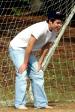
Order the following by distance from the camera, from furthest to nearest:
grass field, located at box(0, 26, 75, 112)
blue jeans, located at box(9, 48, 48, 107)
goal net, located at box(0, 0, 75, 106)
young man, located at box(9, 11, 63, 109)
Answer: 1. goal net, located at box(0, 0, 75, 106)
2. grass field, located at box(0, 26, 75, 112)
3. blue jeans, located at box(9, 48, 48, 107)
4. young man, located at box(9, 11, 63, 109)

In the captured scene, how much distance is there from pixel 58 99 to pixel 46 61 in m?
0.68

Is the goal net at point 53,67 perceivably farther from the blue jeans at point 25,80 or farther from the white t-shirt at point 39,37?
the white t-shirt at point 39,37

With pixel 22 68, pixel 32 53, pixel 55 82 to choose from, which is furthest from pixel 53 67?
pixel 22 68

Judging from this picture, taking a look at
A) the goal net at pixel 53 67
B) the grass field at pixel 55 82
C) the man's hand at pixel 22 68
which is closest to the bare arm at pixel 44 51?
the man's hand at pixel 22 68

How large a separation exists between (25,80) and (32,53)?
15.3 inches

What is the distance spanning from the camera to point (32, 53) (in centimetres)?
744

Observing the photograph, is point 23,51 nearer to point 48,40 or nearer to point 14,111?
point 48,40

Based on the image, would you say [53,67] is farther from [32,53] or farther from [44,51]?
[32,53]

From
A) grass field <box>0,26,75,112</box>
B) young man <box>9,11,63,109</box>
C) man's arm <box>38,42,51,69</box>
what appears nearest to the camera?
young man <box>9,11,63,109</box>

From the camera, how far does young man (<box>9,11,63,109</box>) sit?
23.6ft

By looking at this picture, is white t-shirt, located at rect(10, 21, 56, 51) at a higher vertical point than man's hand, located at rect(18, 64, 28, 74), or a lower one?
higher

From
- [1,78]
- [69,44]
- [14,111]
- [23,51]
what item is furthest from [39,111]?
[69,44]

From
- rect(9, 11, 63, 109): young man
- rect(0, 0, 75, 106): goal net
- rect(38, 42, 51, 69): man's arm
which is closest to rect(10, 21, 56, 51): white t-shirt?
rect(9, 11, 63, 109): young man

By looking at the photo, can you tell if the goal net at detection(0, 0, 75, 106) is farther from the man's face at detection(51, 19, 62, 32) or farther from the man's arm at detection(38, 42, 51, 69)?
the man's face at detection(51, 19, 62, 32)
